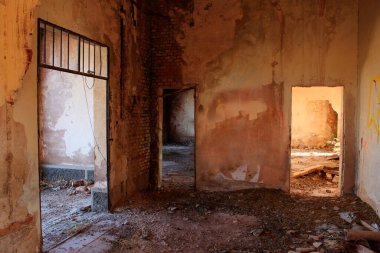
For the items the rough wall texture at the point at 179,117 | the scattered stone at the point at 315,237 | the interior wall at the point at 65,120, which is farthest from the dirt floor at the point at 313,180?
the rough wall texture at the point at 179,117

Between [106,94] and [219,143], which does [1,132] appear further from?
[219,143]

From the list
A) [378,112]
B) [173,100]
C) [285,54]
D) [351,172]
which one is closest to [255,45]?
[285,54]

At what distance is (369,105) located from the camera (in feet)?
18.4

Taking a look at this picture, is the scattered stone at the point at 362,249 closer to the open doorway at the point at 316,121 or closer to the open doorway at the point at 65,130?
the open doorway at the point at 65,130

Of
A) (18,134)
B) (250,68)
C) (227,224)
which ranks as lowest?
(227,224)

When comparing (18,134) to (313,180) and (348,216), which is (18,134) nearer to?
(348,216)

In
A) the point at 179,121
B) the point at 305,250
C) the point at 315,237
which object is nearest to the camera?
the point at 305,250

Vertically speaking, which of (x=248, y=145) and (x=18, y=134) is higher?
(x=18, y=134)

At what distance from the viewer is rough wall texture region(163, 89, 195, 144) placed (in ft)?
56.9

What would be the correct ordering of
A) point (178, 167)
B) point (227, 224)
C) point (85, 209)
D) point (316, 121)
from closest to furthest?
point (227, 224)
point (85, 209)
point (178, 167)
point (316, 121)

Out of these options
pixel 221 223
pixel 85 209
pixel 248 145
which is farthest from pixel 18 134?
pixel 248 145

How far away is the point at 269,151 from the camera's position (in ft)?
22.2

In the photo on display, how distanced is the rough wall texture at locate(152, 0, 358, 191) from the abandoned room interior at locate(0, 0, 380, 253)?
0.07 ft

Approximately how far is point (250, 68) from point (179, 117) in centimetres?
1090
